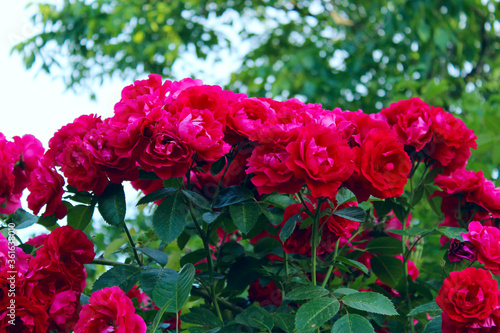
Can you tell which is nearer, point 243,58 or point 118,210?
point 118,210

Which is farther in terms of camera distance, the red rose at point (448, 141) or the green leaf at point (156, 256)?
the red rose at point (448, 141)

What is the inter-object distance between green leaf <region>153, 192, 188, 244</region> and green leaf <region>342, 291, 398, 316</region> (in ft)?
0.92

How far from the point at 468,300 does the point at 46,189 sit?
0.72m

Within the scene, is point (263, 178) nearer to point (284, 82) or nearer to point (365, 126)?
point (365, 126)

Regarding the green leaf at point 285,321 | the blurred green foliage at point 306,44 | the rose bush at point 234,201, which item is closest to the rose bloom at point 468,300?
the rose bush at point 234,201

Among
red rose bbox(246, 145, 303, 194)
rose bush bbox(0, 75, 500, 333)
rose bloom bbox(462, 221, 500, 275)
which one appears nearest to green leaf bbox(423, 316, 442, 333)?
rose bush bbox(0, 75, 500, 333)

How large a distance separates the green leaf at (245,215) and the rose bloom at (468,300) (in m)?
0.32

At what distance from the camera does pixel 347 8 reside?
5172mm

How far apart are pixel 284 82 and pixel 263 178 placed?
11.8ft

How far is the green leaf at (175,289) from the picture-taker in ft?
2.38

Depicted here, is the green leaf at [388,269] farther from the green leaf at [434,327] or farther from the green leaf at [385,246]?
the green leaf at [434,327]

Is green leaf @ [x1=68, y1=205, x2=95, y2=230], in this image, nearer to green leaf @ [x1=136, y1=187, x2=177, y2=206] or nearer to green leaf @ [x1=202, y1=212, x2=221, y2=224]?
green leaf @ [x1=136, y1=187, x2=177, y2=206]

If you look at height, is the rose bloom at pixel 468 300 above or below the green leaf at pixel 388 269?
above

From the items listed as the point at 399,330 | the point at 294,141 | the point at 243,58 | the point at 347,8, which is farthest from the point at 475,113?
the point at 243,58
